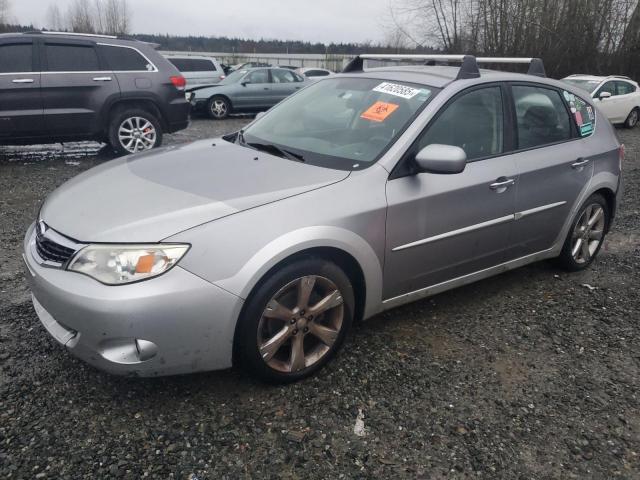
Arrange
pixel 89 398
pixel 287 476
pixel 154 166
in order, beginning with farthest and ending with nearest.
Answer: pixel 154 166
pixel 89 398
pixel 287 476

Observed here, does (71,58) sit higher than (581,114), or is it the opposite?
(71,58)

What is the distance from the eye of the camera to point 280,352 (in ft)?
8.86

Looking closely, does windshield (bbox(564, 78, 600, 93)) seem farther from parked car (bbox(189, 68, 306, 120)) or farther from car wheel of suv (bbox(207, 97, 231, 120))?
car wheel of suv (bbox(207, 97, 231, 120))

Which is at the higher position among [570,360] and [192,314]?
[192,314]

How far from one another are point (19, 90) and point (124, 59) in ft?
4.95

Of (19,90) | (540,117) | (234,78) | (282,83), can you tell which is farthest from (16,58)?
(282,83)

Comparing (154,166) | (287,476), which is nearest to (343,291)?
(287,476)

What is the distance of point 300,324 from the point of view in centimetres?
265

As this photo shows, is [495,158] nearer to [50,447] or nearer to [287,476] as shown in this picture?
[287,476]

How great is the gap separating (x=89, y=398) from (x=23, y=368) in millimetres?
489

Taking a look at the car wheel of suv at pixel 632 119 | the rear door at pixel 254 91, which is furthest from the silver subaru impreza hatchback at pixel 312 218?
the car wheel of suv at pixel 632 119

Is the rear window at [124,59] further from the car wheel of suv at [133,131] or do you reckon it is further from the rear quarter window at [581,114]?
the rear quarter window at [581,114]

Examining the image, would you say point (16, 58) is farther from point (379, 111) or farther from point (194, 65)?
point (194, 65)

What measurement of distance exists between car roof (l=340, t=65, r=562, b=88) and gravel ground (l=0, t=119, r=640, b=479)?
151 cm
